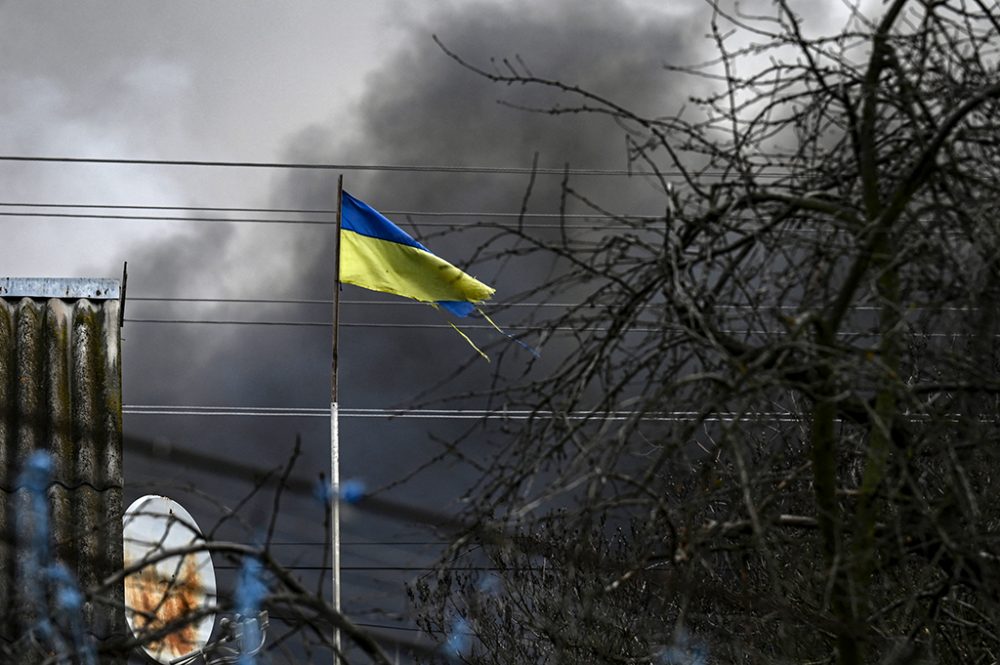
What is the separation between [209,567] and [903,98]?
20.6 feet

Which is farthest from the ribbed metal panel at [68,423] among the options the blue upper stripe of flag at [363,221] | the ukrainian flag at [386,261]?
the blue upper stripe of flag at [363,221]

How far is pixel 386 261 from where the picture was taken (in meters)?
14.2

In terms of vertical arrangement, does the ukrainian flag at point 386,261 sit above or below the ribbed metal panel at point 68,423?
above

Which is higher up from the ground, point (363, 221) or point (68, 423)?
point (363, 221)

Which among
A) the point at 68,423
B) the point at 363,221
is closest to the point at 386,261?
the point at 363,221

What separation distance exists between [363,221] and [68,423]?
22.6 ft

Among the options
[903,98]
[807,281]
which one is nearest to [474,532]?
[807,281]

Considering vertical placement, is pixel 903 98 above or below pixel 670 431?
above

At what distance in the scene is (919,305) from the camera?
12.3ft

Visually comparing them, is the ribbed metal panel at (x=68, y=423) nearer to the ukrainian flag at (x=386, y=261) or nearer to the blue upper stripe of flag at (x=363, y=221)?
the ukrainian flag at (x=386, y=261)

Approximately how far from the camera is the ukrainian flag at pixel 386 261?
44.7 ft

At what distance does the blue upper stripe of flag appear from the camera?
14297 mm

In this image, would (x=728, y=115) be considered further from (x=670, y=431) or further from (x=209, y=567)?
(x=209, y=567)

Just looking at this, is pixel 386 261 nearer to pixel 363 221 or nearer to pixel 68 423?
pixel 363 221
